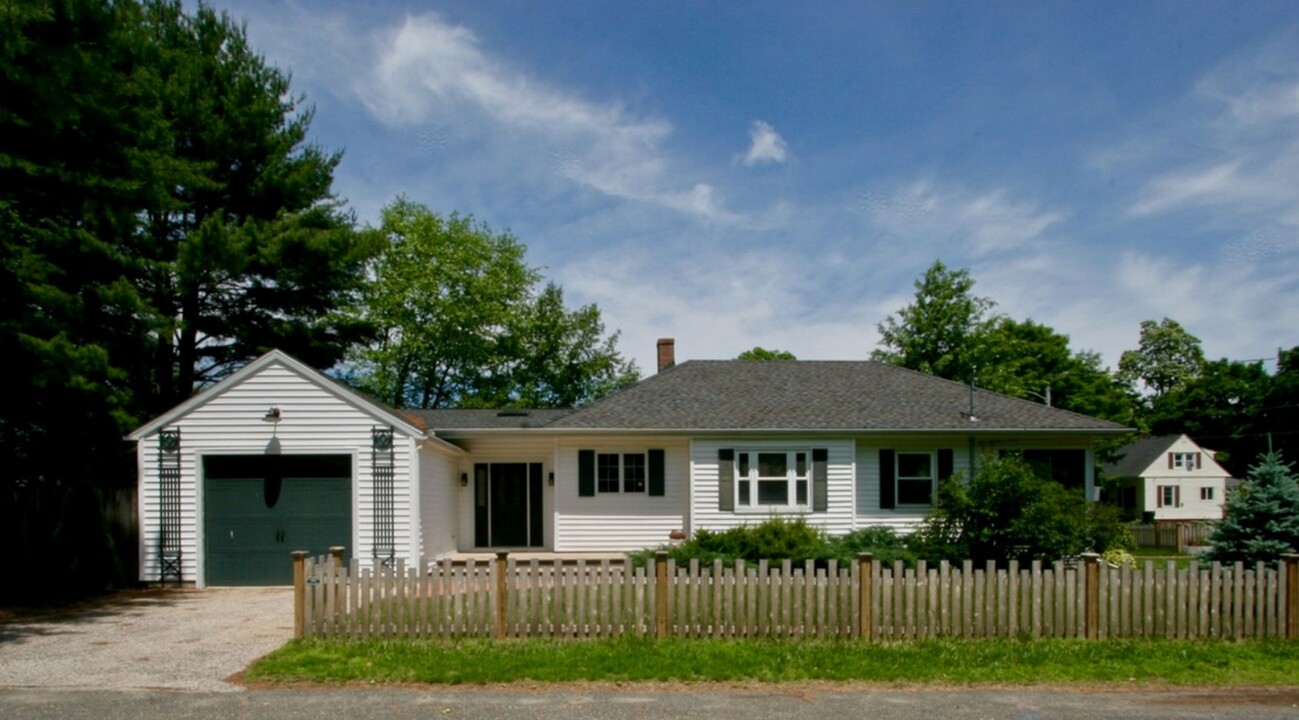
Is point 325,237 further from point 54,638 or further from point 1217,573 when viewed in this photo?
point 1217,573

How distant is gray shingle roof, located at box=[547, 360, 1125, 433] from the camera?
19328 mm

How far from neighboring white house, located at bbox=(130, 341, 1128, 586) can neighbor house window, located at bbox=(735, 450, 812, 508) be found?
34mm

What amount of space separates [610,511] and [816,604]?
34.2ft

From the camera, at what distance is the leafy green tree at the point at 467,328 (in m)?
40.2

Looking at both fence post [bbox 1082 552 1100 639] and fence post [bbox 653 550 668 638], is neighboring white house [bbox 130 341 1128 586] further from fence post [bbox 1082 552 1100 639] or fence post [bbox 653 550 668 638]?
fence post [bbox 1082 552 1100 639]

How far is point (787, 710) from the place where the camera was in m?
7.28

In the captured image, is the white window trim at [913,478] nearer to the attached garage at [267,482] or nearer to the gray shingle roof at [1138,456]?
the attached garage at [267,482]

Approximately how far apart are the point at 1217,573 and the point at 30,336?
1938 cm

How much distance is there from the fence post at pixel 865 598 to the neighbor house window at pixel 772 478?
943 cm

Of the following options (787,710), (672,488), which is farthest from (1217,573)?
(672,488)

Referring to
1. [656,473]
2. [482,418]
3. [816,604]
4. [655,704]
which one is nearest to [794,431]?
[656,473]

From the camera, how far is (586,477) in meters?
19.7

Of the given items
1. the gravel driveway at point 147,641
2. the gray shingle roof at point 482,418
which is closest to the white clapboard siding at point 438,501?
the gray shingle roof at point 482,418

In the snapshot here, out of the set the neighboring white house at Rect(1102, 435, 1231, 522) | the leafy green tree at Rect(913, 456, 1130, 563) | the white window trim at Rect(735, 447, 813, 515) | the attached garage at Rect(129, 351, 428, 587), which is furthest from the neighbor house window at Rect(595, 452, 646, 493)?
the neighboring white house at Rect(1102, 435, 1231, 522)
